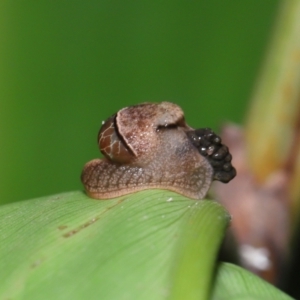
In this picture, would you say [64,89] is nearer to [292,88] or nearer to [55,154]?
[55,154]

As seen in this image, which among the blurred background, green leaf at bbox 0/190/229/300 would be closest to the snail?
green leaf at bbox 0/190/229/300

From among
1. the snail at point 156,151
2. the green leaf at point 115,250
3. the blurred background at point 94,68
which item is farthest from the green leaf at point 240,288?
the blurred background at point 94,68

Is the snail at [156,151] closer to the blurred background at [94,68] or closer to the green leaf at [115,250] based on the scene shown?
the green leaf at [115,250]

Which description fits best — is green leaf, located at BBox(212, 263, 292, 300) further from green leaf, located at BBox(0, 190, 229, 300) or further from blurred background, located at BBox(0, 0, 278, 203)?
blurred background, located at BBox(0, 0, 278, 203)

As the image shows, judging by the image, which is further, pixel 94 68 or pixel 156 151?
pixel 94 68

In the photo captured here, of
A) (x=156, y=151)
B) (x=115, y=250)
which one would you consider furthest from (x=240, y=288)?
(x=156, y=151)

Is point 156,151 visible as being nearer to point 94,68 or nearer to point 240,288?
point 240,288

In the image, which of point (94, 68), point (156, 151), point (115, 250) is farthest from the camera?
point (94, 68)

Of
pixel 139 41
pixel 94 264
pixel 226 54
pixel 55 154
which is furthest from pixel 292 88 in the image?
pixel 94 264
